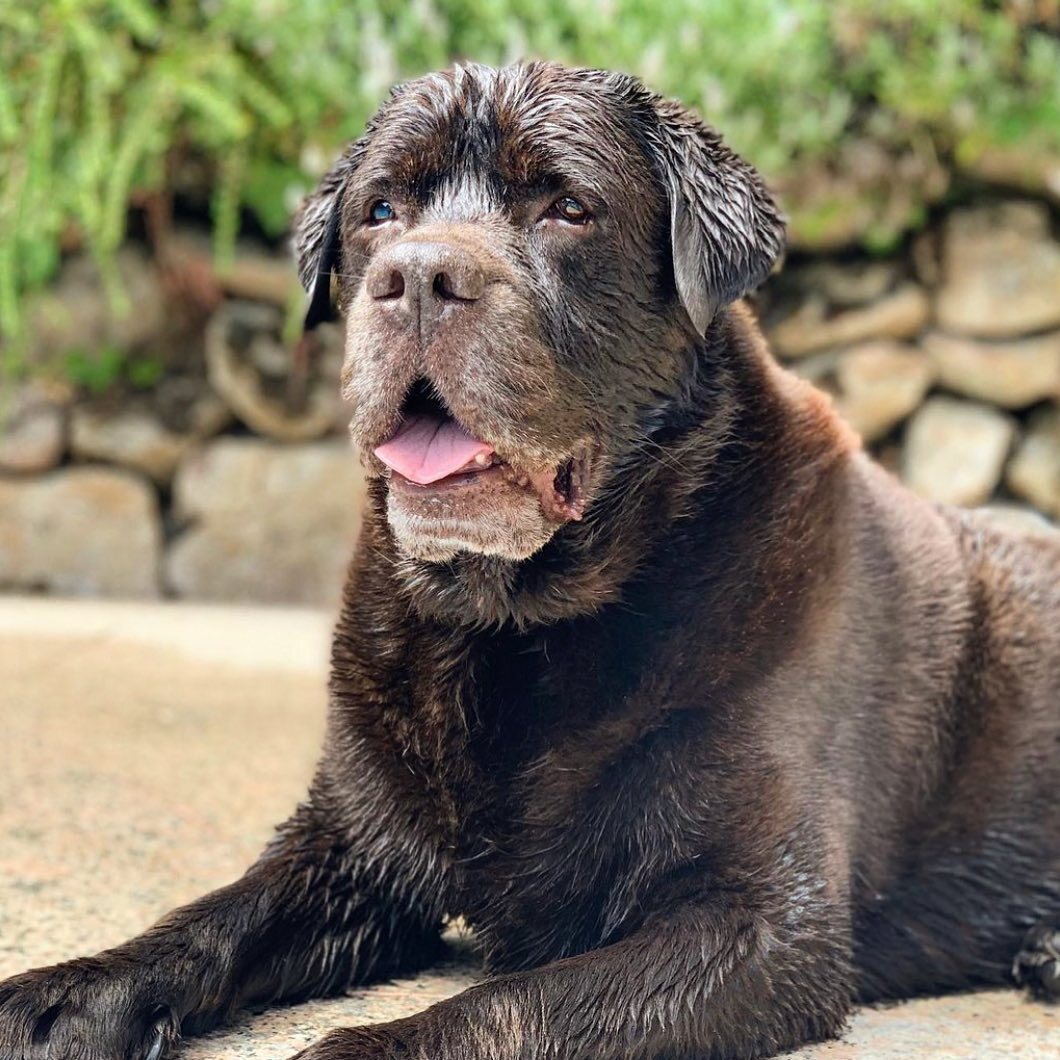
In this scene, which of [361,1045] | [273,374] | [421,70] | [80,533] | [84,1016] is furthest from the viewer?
[80,533]

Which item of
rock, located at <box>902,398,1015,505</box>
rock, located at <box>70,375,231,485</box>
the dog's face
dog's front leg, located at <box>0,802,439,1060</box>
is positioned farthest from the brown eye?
rock, located at <box>70,375,231,485</box>

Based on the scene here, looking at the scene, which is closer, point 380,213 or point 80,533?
point 380,213

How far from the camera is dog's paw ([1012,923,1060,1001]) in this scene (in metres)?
2.71

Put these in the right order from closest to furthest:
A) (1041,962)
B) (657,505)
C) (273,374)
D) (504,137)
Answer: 1. (504,137)
2. (657,505)
3. (1041,962)
4. (273,374)

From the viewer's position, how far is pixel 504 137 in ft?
7.78

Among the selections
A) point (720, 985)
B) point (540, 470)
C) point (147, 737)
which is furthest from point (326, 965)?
point (147, 737)

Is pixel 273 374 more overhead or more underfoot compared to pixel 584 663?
more underfoot

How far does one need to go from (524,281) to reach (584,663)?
62cm

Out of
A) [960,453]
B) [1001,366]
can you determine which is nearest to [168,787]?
[960,453]

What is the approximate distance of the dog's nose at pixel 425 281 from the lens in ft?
7.02

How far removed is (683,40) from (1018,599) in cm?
383

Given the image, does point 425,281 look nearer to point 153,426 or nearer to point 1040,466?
point 1040,466

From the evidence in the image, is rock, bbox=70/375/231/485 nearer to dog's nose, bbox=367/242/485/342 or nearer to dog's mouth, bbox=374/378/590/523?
dog's mouth, bbox=374/378/590/523

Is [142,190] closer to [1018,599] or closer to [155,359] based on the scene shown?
[155,359]
